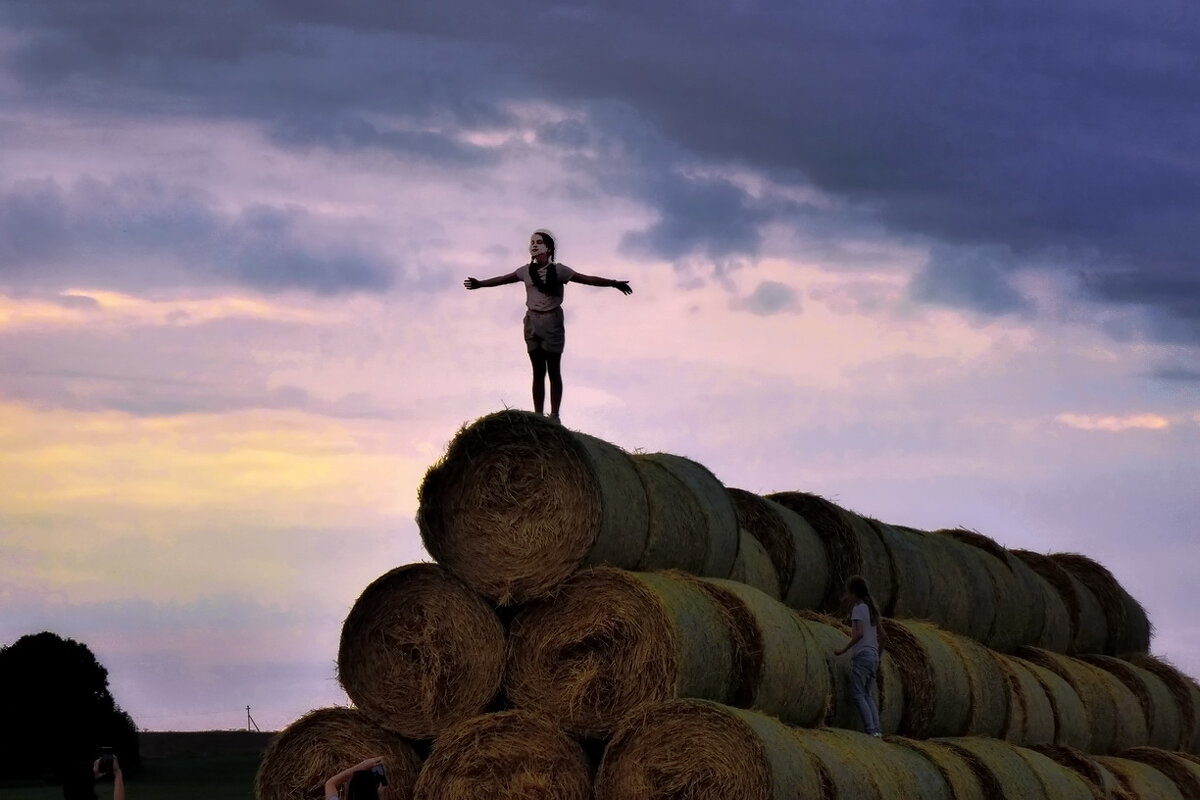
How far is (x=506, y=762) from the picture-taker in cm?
1152

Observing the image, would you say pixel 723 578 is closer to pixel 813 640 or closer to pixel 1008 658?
pixel 813 640

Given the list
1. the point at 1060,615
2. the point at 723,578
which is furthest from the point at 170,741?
the point at 723,578

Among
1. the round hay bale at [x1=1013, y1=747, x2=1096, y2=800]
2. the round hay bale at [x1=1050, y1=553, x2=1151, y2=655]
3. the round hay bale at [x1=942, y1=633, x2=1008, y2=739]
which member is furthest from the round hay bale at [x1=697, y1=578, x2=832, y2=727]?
the round hay bale at [x1=1050, y1=553, x2=1151, y2=655]

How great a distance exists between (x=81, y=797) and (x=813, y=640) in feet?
18.5

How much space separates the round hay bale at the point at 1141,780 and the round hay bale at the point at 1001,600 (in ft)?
5.62

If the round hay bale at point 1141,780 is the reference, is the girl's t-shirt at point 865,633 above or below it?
above

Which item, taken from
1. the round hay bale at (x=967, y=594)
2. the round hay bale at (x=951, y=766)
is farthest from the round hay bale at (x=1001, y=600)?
the round hay bale at (x=951, y=766)

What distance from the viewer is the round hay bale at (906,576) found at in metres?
17.6

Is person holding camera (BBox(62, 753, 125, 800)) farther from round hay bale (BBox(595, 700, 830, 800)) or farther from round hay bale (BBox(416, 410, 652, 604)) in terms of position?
round hay bale (BBox(595, 700, 830, 800))

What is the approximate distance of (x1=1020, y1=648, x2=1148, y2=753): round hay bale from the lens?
20.6m

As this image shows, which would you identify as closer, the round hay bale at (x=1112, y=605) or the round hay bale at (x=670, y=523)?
the round hay bale at (x=670, y=523)

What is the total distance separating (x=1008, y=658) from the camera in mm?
18844

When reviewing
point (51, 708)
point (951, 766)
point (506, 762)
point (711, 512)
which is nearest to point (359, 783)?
point (506, 762)

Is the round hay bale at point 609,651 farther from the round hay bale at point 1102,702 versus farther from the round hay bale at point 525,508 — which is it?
the round hay bale at point 1102,702
